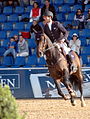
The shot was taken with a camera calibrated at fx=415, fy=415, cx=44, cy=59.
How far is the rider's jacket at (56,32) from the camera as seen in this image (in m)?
11.7

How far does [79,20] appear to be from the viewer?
19469 millimetres

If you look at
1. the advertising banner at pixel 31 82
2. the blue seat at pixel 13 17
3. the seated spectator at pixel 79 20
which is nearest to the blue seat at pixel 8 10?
the blue seat at pixel 13 17

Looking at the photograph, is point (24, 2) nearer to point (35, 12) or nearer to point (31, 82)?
point (35, 12)

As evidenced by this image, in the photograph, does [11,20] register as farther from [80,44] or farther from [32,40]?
[80,44]

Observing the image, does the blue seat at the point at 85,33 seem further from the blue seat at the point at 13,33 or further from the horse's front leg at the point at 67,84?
the horse's front leg at the point at 67,84

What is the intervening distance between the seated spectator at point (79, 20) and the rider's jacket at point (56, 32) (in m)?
7.62

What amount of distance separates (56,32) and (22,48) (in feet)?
20.7

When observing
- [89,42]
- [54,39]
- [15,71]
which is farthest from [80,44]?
[54,39]

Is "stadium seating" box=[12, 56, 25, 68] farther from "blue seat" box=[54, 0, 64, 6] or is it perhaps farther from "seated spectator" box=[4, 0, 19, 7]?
"seated spectator" box=[4, 0, 19, 7]

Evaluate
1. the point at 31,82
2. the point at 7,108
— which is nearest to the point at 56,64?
the point at 31,82

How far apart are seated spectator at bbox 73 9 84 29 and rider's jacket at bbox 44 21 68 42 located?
762 cm

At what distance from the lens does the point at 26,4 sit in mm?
21672

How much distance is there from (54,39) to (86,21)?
791 cm

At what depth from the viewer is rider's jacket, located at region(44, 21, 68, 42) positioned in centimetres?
1166
